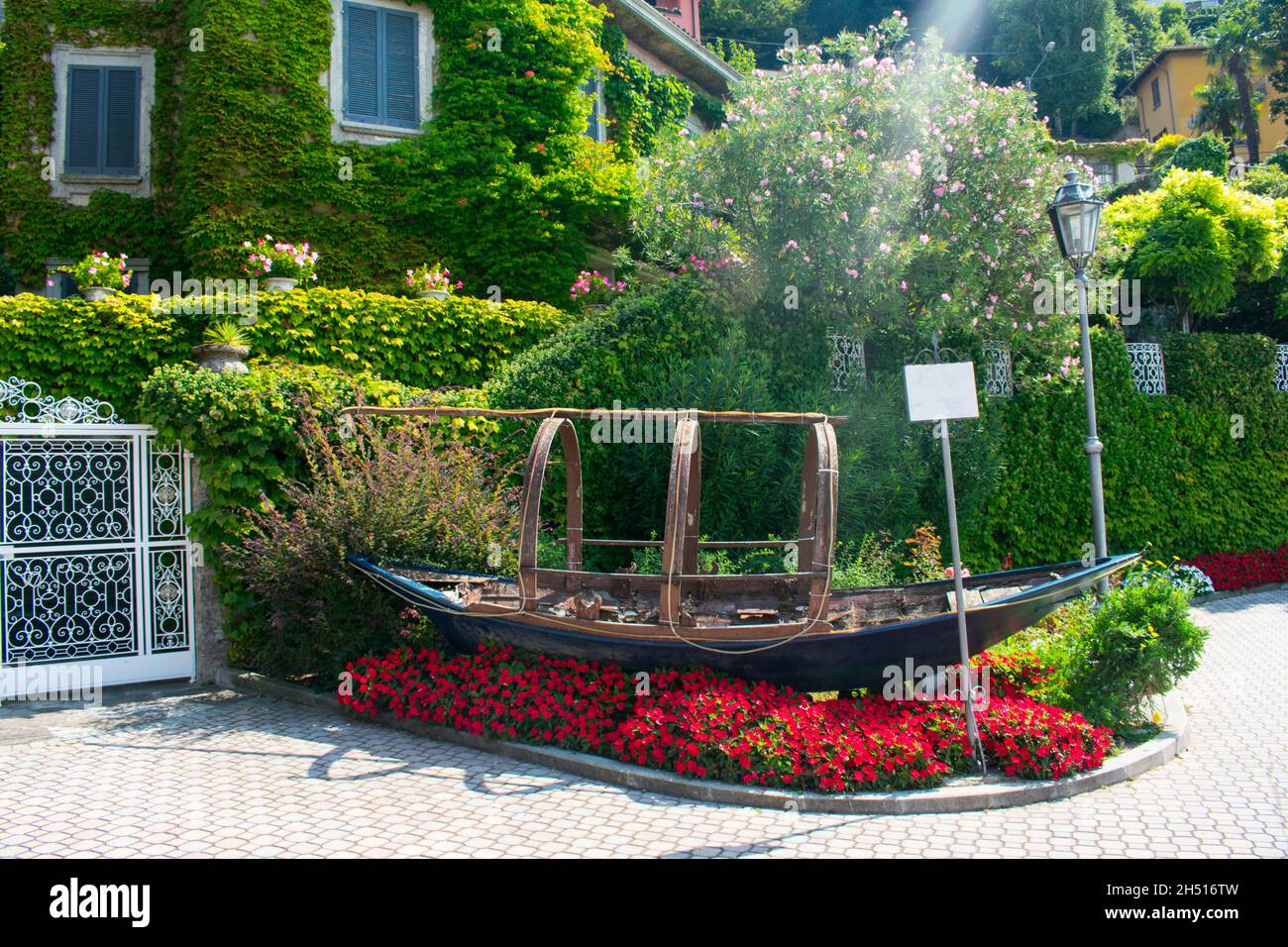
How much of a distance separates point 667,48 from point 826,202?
10548 millimetres

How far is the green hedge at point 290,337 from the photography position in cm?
1102

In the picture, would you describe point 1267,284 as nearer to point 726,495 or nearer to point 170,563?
point 726,495

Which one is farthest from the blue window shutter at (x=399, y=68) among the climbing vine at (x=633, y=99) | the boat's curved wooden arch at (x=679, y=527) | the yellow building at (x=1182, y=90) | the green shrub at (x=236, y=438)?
the yellow building at (x=1182, y=90)

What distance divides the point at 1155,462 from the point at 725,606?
1104 cm

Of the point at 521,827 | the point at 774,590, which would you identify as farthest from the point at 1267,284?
the point at 521,827

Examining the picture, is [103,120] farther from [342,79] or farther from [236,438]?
[236,438]

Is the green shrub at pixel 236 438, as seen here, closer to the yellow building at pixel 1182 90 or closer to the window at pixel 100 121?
the window at pixel 100 121

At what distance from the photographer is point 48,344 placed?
36.2 ft

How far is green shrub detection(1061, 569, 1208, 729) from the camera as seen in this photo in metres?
7.39

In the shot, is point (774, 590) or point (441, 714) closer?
point (441, 714)

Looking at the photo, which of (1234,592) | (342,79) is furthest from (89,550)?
(1234,592)

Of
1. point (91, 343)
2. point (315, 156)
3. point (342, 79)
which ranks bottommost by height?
point (91, 343)

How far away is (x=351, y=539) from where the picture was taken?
8.42 m
